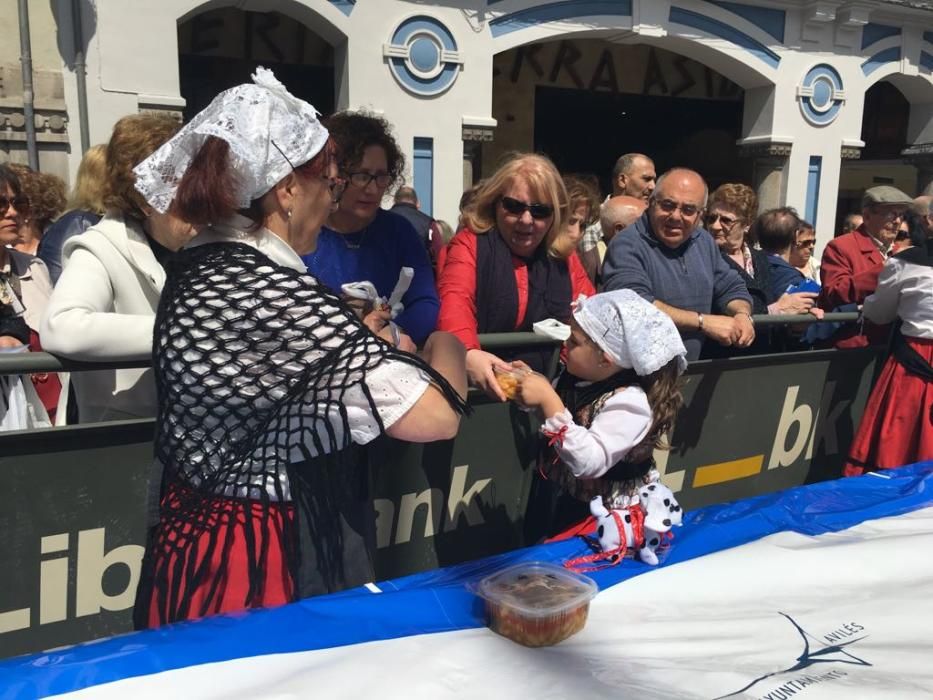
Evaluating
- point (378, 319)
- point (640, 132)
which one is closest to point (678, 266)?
point (378, 319)

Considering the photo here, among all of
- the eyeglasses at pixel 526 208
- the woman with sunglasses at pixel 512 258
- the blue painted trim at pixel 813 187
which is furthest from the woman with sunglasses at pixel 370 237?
the blue painted trim at pixel 813 187

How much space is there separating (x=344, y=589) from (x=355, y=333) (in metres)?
0.60

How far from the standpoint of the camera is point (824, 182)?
35.9 ft

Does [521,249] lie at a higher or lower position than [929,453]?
higher

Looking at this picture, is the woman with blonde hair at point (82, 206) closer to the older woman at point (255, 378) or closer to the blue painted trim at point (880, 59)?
the older woman at point (255, 378)

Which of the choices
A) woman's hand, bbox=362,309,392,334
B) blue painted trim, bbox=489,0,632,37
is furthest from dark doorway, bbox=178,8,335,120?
woman's hand, bbox=362,309,392,334

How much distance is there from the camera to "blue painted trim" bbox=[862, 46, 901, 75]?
35.7 feet

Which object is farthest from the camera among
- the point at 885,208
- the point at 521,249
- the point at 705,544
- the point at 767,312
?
the point at 885,208

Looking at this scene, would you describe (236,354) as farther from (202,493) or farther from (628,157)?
(628,157)

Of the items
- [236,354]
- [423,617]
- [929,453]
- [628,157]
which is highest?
[628,157]

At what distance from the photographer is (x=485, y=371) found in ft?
7.49

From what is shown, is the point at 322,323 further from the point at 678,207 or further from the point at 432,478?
the point at 678,207

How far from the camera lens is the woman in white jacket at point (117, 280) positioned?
6.57 feet

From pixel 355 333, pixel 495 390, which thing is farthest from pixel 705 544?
pixel 355 333
